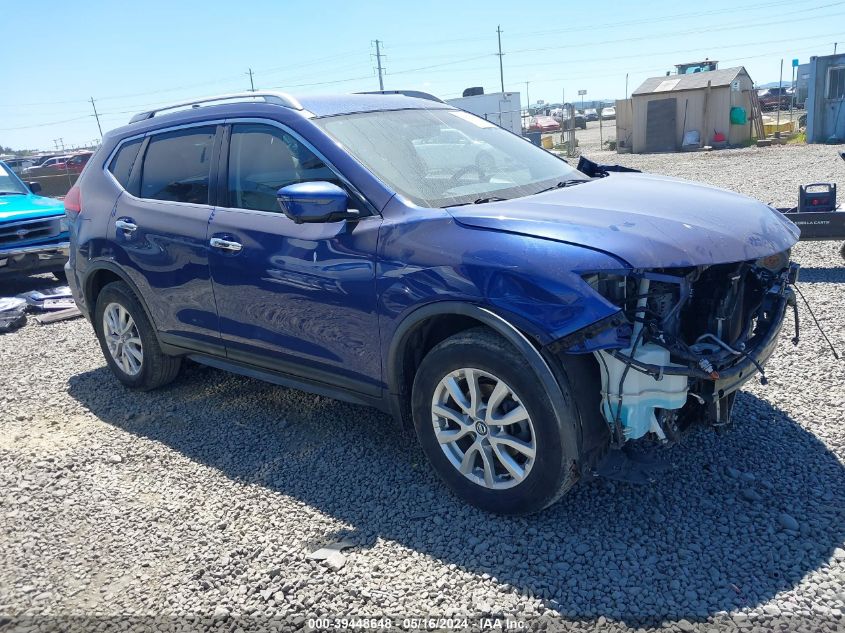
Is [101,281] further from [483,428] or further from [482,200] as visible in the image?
[483,428]

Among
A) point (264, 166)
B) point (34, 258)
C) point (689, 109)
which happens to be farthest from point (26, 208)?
point (689, 109)

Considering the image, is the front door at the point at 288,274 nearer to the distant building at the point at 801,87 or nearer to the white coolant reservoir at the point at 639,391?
the white coolant reservoir at the point at 639,391

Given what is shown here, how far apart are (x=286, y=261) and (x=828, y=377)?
11.6 feet

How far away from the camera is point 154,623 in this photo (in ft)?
9.56

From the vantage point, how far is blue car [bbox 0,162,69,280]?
9094mm

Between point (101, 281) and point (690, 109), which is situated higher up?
point (690, 109)

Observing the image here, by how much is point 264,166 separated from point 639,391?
8.10 feet

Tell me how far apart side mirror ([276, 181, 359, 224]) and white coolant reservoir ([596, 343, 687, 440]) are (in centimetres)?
144

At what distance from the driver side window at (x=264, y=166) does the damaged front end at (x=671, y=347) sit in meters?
1.70

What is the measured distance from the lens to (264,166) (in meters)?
4.17

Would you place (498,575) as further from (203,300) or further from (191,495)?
(203,300)

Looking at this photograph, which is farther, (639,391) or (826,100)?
(826,100)

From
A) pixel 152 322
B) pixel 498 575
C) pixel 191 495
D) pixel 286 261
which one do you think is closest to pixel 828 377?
pixel 498 575

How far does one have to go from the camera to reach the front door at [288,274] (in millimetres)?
3633
